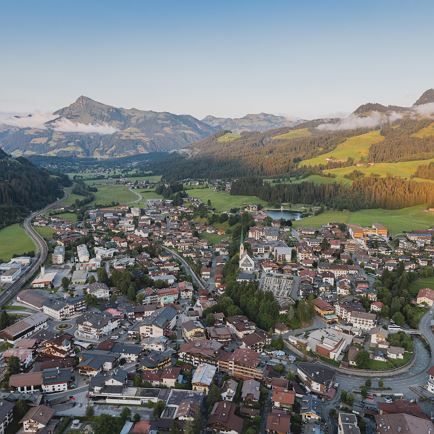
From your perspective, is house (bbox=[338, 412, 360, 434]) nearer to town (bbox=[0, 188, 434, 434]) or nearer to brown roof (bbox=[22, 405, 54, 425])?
town (bbox=[0, 188, 434, 434])

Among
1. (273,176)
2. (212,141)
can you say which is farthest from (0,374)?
(212,141)

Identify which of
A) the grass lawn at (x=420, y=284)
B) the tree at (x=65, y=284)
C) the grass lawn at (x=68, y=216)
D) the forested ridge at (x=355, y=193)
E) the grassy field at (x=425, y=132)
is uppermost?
the grassy field at (x=425, y=132)

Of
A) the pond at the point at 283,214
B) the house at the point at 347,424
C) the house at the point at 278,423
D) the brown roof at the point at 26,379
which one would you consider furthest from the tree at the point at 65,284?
the pond at the point at 283,214

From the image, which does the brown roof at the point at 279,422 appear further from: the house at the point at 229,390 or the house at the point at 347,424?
the house at the point at 229,390

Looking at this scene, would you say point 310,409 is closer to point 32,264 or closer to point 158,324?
point 158,324

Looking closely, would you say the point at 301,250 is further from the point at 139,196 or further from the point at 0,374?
the point at 139,196

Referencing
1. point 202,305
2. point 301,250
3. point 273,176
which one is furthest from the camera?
point 273,176

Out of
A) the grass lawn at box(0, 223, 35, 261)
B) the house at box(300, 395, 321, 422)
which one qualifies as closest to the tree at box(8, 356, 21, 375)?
the house at box(300, 395, 321, 422)
